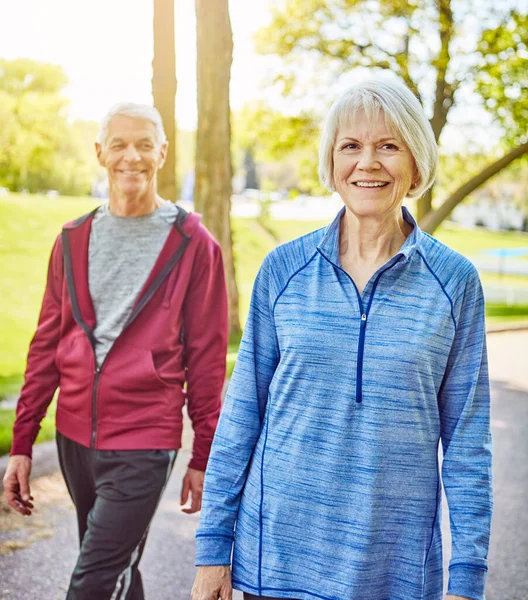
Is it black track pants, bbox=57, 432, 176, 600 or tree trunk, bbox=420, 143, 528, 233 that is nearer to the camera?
black track pants, bbox=57, 432, 176, 600

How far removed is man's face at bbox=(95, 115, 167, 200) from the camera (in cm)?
341

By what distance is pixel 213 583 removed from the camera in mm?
2340

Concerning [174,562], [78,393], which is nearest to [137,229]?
[78,393]

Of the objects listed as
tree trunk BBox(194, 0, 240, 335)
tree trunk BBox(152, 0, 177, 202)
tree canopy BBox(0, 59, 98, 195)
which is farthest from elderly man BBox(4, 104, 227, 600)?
tree canopy BBox(0, 59, 98, 195)

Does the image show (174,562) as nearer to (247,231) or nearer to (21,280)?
(21,280)

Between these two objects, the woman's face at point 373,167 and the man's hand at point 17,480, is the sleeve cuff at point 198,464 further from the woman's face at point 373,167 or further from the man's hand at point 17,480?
the woman's face at point 373,167

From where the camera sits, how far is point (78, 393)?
3258mm

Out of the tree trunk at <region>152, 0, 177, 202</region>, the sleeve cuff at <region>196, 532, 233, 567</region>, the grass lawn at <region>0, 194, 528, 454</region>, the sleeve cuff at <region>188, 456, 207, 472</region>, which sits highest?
the tree trunk at <region>152, 0, 177, 202</region>

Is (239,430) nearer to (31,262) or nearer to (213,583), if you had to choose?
(213,583)

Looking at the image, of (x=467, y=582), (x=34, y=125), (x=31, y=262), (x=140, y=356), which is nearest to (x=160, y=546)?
(x=140, y=356)

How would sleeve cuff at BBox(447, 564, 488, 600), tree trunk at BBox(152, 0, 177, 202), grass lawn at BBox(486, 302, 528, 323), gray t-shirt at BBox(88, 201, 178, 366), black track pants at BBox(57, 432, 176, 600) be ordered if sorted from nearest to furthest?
sleeve cuff at BBox(447, 564, 488, 600)
black track pants at BBox(57, 432, 176, 600)
gray t-shirt at BBox(88, 201, 178, 366)
tree trunk at BBox(152, 0, 177, 202)
grass lawn at BBox(486, 302, 528, 323)

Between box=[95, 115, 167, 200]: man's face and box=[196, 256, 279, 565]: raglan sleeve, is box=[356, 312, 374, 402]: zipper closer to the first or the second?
box=[196, 256, 279, 565]: raglan sleeve

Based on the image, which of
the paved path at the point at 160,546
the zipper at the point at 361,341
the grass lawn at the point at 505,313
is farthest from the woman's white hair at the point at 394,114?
the grass lawn at the point at 505,313

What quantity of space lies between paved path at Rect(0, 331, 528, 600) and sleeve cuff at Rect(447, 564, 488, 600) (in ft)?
9.23
